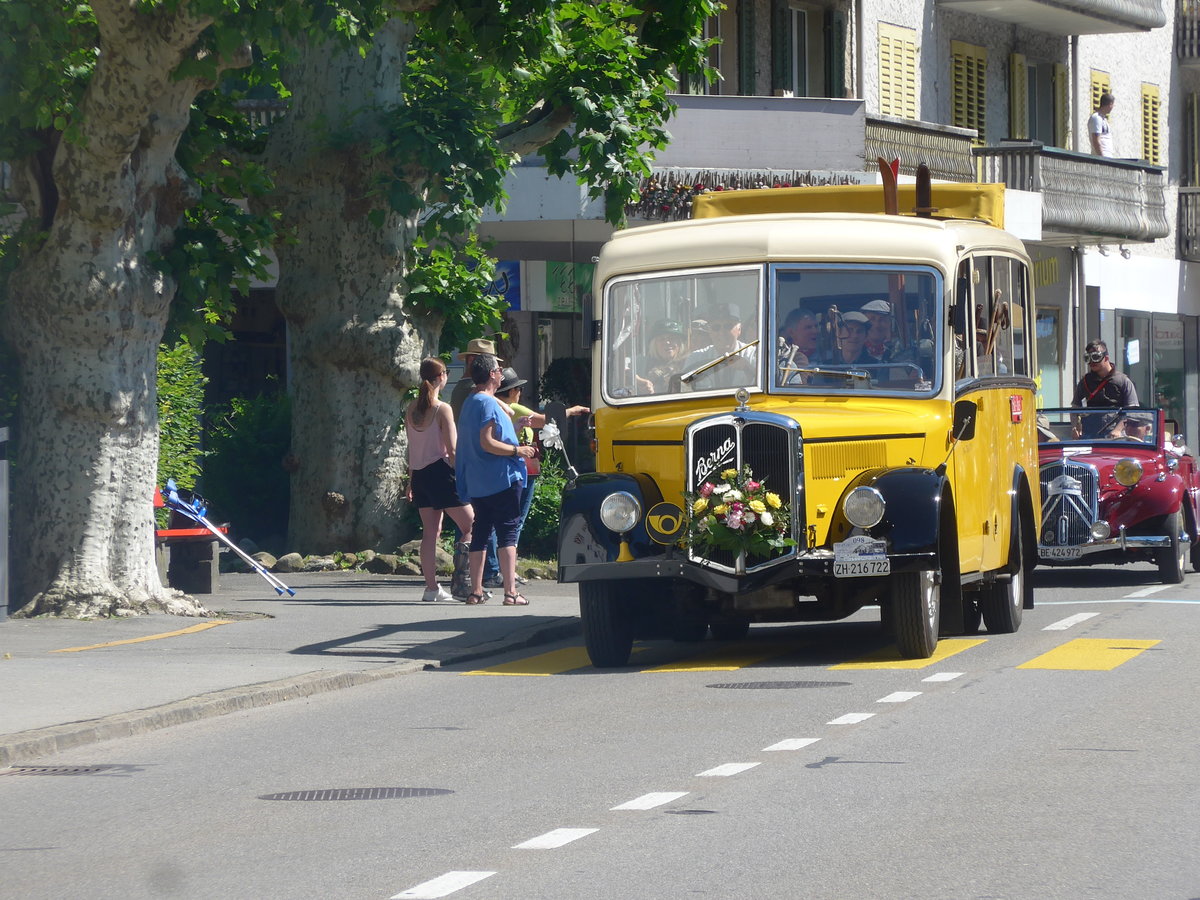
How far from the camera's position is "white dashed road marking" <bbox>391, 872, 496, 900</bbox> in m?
6.67

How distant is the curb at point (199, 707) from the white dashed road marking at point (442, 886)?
135 inches

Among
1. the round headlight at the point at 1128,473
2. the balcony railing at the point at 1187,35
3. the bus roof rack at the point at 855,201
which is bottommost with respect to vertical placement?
the round headlight at the point at 1128,473

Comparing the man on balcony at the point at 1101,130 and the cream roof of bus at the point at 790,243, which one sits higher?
the man on balcony at the point at 1101,130

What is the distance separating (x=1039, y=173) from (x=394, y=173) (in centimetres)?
1834

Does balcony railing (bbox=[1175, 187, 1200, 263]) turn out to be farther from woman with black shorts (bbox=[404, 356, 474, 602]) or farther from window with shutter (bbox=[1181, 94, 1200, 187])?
woman with black shorts (bbox=[404, 356, 474, 602])

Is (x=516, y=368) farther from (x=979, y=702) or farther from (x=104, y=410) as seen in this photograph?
(x=979, y=702)

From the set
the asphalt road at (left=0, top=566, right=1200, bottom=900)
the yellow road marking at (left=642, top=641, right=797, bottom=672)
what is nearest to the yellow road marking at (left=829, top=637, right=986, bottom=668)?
the asphalt road at (left=0, top=566, right=1200, bottom=900)

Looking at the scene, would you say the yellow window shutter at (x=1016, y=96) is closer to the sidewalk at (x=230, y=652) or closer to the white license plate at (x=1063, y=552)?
the white license plate at (x=1063, y=552)

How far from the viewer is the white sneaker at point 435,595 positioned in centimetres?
1730

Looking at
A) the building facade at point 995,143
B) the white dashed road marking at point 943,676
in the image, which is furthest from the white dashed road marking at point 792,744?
the building facade at point 995,143

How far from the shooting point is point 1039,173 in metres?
35.9

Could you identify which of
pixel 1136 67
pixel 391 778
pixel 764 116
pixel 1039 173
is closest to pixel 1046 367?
pixel 1039 173

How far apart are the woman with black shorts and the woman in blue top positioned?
404mm

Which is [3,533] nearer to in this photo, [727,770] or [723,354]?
[723,354]
